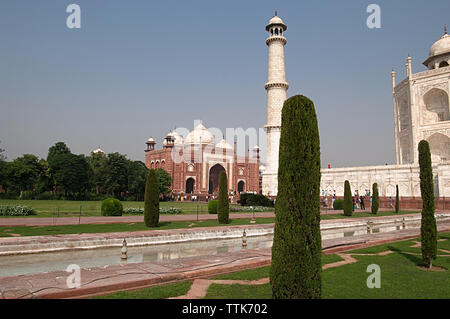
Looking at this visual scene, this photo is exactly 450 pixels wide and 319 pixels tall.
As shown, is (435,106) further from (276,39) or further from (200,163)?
(200,163)

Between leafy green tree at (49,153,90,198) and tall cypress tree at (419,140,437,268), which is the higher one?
leafy green tree at (49,153,90,198)

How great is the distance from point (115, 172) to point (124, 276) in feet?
116

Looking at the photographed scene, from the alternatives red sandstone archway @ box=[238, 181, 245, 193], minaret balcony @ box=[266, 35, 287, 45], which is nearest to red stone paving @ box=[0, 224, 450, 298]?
minaret balcony @ box=[266, 35, 287, 45]

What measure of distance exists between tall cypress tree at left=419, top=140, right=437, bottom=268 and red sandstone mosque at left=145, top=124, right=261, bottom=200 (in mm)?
37183

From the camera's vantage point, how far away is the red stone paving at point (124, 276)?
13.7 feet

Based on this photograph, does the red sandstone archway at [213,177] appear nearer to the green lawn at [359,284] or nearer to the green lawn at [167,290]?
the green lawn at [359,284]

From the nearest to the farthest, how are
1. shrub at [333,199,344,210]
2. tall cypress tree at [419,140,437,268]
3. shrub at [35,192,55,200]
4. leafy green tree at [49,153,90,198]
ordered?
tall cypress tree at [419,140,437,268]
shrub at [333,199,344,210]
leafy green tree at [49,153,90,198]
shrub at [35,192,55,200]

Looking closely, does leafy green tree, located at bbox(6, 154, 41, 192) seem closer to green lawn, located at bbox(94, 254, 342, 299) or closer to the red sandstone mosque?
the red sandstone mosque

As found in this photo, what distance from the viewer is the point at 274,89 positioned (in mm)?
30422

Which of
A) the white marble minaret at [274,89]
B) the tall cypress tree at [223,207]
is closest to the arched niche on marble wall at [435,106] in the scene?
the white marble minaret at [274,89]

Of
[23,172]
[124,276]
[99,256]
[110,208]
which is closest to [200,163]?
[23,172]

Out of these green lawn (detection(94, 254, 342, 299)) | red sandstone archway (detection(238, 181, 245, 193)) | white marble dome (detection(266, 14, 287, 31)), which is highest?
white marble dome (detection(266, 14, 287, 31))

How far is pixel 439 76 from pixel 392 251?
30067 mm

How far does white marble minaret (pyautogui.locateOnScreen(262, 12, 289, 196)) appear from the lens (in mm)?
30281
